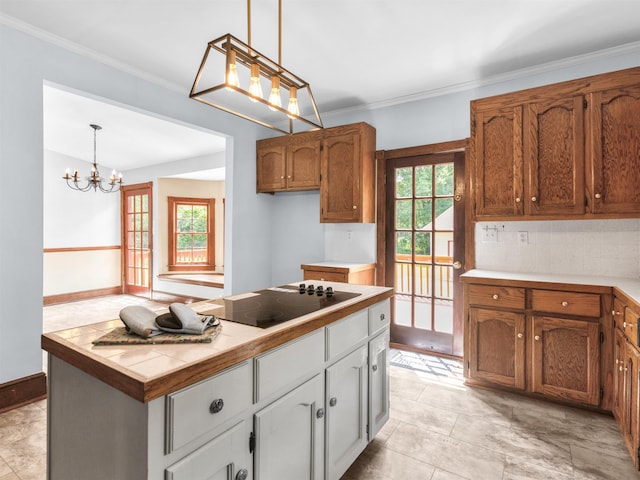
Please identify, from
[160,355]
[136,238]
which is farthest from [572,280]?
[136,238]

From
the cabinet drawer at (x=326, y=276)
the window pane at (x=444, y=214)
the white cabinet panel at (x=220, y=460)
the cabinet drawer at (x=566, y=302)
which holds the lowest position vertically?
the white cabinet panel at (x=220, y=460)

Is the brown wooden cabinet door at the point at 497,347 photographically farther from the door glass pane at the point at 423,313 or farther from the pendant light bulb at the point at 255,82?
the pendant light bulb at the point at 255,82

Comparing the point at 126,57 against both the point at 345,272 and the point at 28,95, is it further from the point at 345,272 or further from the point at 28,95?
the point at 345,272

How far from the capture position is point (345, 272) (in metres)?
3.38

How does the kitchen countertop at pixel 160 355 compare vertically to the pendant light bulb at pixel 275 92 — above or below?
below

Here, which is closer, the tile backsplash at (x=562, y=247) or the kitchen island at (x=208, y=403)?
the kitchen island at (x=208, y=403)

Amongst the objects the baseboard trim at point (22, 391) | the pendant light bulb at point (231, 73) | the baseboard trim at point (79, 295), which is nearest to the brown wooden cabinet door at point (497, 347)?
the pendant light bulb at point (231, 73)

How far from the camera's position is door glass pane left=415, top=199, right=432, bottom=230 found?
3.52 metres

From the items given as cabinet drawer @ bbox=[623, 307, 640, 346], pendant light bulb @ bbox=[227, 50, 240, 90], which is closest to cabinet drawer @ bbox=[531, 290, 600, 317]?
cabinet drawer @ bbox=[623, 307, 640, 346]

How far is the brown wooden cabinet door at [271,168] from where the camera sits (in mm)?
4133

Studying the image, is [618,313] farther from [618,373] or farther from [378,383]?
[378,383]

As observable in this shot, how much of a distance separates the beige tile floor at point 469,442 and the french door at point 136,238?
4268mm

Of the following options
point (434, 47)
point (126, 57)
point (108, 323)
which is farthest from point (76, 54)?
point (434, 47)

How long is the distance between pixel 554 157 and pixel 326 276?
218cm
